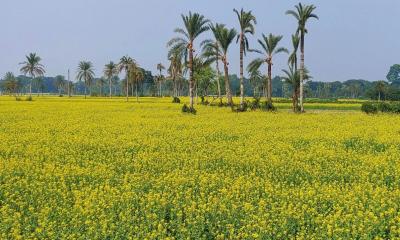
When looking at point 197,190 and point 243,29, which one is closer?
point 197,190

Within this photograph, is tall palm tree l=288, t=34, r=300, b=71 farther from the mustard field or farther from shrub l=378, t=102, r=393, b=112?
the mustard field

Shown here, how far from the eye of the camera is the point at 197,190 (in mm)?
10906

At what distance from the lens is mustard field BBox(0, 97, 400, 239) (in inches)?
312

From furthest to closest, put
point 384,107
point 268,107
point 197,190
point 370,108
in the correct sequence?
point 268,107 → point 384,107 → point 370,108 → point 197,190

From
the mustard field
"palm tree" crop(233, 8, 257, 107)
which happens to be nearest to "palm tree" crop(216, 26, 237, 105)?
"palm tree" crop(233, 8, 257, 107)

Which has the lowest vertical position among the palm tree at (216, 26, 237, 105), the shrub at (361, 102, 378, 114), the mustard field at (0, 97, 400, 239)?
the mustard field at (0, 97, 400, 239)

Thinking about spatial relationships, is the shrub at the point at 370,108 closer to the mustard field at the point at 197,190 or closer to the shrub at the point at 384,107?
the shrub at the point at 384,107

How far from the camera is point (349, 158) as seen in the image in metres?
15.4

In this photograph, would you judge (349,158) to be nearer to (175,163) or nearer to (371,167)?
(371,167)

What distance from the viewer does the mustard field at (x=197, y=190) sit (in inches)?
312

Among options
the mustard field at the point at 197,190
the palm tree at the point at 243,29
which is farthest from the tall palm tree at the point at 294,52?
the mustard field at the point at 197,190

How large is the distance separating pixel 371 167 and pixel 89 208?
8.45m

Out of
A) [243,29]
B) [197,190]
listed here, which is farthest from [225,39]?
[197,190]

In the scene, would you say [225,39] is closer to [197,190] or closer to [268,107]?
[268,107]
